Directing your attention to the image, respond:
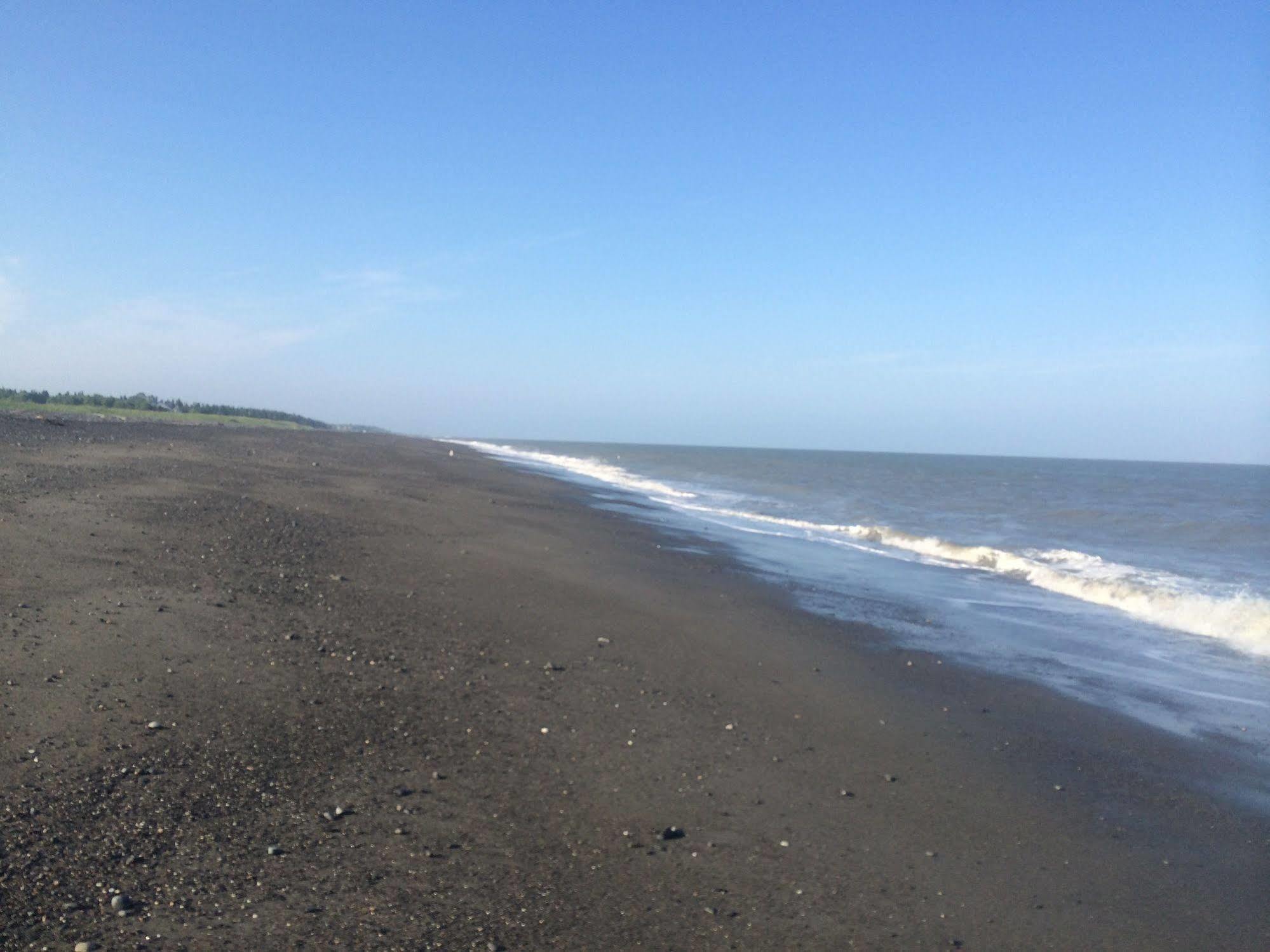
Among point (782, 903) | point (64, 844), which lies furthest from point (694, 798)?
point (64, 844)

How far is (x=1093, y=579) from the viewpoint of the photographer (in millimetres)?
16875

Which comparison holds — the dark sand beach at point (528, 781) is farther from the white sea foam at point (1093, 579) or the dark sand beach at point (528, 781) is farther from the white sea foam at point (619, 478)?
the white sea foam at point (619, 478)

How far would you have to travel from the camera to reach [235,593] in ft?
27.3

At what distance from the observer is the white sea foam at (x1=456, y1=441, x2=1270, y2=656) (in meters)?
13.3

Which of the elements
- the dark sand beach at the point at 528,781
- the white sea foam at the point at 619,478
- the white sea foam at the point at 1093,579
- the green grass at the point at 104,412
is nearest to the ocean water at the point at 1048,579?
the white sea foam at the point at 1093,579

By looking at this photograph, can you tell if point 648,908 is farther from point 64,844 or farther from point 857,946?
point 64,844

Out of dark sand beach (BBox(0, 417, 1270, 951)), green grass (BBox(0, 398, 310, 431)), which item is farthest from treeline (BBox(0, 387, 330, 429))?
dark sand beach (BBox(0, 417, 1270, 951))

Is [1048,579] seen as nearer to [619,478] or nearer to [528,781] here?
[528,781]

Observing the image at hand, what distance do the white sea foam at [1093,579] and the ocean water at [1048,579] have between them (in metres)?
0.05

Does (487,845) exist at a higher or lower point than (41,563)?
lower

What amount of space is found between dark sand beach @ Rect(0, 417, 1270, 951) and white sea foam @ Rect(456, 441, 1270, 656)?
673 cm

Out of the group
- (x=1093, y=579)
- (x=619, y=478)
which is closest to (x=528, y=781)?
(x=1093, y=579)

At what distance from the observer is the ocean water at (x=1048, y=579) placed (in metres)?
9.77

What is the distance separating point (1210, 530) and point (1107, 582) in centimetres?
1669
